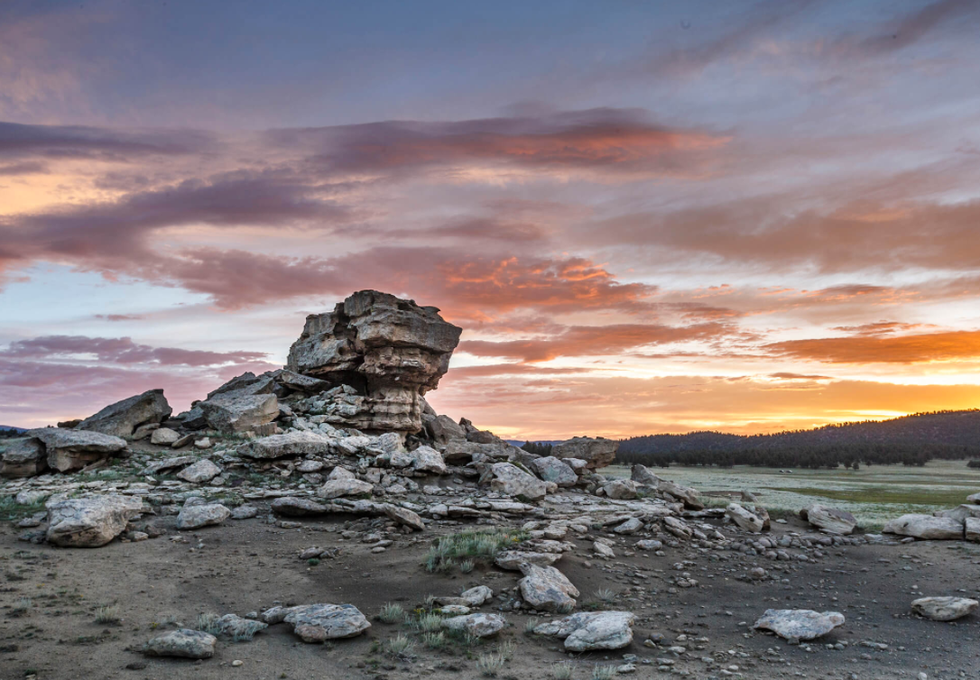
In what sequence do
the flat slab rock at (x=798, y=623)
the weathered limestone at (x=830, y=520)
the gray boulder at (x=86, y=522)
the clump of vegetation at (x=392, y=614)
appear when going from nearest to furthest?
the flat slab rock at (x=798, y=623), the clump of vegetation at (x=392, y=614), the gray boulder at (x=86, y=522), the weathered limestone at (x=830, y=520)

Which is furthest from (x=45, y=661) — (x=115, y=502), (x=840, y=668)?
(x=840, y=668)

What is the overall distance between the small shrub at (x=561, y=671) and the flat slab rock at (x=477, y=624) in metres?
1.77

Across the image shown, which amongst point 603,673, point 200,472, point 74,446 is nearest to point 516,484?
point 200,472

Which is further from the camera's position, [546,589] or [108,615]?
[546,589]

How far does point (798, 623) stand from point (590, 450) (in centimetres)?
2207

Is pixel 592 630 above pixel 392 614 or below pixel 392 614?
above

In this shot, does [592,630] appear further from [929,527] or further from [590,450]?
[590,450]

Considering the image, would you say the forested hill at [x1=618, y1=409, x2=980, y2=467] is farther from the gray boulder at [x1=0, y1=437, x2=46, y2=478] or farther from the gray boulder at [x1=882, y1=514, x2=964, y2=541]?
the gray boulder at [x1=0, y1=437, x2=46, y2=478]

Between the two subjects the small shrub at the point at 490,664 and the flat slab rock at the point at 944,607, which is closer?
the small shrub at the point at 490,664

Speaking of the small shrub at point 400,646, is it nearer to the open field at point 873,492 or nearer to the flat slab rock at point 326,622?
the flat slab rock at point 326,622

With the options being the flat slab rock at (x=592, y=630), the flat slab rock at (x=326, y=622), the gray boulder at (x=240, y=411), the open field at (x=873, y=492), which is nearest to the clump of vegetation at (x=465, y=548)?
the flat slab rock at (x=326, y=622)

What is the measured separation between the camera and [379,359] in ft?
116

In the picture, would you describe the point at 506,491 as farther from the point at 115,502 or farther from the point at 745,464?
the point at 745,464

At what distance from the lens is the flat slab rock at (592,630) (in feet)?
38.5
